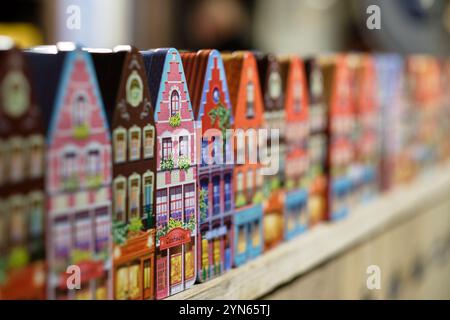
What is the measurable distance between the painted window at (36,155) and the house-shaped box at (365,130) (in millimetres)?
1089

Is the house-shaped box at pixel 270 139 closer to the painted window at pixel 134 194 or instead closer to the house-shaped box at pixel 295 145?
the house-shaped box at pixel 295 145

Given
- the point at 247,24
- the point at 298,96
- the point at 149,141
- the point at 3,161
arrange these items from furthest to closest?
the point at 247,24 < the point at 298,96 < the point at 149,141 < the point at 3,161

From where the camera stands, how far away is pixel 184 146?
3.23 ft

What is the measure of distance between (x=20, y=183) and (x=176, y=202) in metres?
0.30

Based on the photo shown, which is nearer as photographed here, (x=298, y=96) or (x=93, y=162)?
(x=93, y=162)

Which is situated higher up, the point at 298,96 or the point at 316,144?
the point at 298,96

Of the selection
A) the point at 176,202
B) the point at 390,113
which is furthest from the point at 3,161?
the point at 390,113

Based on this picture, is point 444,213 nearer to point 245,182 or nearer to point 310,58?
point 310,58

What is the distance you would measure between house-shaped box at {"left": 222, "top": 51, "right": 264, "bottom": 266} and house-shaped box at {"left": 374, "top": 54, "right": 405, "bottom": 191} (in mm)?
737

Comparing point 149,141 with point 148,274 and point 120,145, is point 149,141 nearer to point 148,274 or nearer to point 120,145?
point 120,145

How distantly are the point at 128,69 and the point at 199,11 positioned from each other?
411 cm

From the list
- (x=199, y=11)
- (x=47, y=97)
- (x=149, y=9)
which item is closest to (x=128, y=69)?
(x=47, y=97)

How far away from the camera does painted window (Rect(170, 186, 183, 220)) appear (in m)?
0.97

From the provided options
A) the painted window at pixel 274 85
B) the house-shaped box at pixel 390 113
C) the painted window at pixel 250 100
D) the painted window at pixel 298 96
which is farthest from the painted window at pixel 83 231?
the house-shaped box at pixel 390 113
